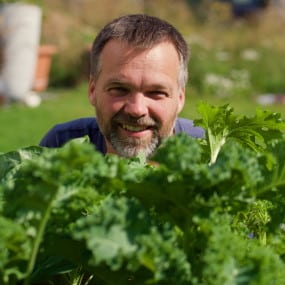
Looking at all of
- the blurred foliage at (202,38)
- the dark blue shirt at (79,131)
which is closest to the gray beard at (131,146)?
the dark blue shirt at (79,131)

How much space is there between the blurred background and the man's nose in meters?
5.47

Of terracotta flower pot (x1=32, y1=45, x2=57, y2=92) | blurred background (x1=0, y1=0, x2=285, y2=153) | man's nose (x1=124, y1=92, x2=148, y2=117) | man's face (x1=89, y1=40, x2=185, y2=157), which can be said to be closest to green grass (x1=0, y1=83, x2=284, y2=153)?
blurred background (x1=0, y1=0, x2=285, y2=153)

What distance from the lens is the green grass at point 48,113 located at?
27.2 ft

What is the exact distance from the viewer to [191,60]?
14.3m

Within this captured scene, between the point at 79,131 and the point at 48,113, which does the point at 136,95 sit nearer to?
the point at 79,131

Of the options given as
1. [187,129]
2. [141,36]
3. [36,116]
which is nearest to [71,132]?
[187,129]

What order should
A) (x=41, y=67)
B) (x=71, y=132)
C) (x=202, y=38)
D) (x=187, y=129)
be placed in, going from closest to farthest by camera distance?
(x=187, y=129) → (x=71, y=132) → (x=41, y=67) → (x=202, y=38)

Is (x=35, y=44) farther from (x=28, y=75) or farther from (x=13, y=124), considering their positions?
(x=13, y=124)

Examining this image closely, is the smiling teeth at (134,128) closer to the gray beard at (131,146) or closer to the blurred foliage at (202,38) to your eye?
the gray beard at (131,146)

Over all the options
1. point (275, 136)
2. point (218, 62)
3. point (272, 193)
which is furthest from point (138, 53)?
point (218, 62)

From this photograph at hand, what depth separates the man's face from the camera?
82.5 inches

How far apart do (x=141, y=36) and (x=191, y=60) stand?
40.2 feet

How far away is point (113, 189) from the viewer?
1146mm

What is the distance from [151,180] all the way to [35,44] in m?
10.7
